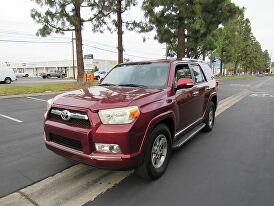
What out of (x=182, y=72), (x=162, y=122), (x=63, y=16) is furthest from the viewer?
(x=63, y=16)

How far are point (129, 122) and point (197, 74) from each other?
9.19ft

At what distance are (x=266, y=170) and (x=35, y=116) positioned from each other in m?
6.98

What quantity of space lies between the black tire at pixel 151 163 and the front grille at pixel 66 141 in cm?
90

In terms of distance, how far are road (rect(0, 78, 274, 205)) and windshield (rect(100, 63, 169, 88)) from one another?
1508mm

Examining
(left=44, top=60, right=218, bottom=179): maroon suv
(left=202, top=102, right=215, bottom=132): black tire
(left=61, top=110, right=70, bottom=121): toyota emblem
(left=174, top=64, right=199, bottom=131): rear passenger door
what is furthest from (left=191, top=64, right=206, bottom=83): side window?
(left=61, top=110, right=70, bottom=121): toyota emblem

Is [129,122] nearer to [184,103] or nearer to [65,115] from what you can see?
[65,115]

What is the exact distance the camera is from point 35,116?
7.22 metres

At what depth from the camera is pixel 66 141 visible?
282cm

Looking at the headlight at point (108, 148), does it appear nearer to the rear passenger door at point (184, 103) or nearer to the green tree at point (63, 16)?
the rear passenger door at point (184, 103)

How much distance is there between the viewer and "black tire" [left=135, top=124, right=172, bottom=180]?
279 centimetres

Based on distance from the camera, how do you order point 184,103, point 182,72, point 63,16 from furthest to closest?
point 63,16, point 182,72, point 184,103

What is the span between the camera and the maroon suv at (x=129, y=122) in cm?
251

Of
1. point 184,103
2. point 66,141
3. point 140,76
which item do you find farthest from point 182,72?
point 66,141

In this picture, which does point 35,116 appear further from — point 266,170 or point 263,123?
point 263,123
